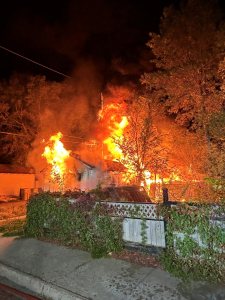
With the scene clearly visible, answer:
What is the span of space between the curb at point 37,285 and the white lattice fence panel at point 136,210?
2.02 m

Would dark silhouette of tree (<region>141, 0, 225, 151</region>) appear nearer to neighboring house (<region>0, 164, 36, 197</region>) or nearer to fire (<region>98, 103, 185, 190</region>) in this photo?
fire (<region>98, 103, 185, 190</region>)

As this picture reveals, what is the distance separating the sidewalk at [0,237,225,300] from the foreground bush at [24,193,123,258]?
32 centimetres

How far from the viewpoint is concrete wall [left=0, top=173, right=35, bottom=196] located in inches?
950

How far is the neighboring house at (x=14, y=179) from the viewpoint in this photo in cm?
2423

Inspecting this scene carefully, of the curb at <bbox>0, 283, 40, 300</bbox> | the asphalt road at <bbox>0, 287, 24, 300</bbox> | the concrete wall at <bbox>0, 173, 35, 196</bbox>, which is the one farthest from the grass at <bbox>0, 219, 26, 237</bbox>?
the concrete wall at <bbox>0, 173, 35, 196</bbox>

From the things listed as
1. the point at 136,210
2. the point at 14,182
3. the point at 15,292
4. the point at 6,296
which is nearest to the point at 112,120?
the point at 14,182

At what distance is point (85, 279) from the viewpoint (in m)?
4.47

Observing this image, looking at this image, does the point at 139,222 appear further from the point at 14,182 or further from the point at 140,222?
the point at 14,182

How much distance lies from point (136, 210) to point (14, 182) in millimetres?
22817

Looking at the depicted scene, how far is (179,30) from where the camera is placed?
1240cm

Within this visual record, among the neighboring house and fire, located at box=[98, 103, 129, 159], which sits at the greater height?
fire, located at box=[98, 103, 129, 159]

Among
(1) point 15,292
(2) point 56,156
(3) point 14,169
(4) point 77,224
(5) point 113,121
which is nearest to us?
(1) point 15,292

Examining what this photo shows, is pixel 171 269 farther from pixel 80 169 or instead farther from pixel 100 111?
pixel 100 111

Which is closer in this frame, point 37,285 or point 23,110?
point 37,285
